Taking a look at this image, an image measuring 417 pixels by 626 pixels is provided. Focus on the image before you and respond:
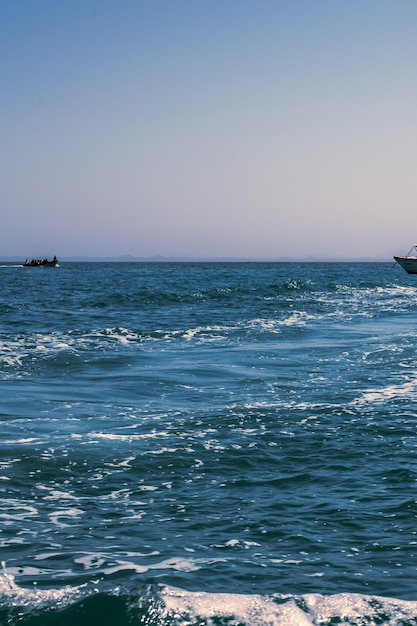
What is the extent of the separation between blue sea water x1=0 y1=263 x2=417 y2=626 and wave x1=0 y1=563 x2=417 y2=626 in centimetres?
2

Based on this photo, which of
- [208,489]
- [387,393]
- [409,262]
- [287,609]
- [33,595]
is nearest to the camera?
[287,609]

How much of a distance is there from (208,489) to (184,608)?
144 inches

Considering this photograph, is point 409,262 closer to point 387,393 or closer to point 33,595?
point 387,393

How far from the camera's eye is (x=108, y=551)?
822cm

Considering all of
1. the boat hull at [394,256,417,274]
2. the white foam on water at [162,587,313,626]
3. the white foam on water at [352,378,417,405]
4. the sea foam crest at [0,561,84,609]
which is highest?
the boat hull at [394,256,417,274]

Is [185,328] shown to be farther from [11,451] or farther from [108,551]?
[108,551]

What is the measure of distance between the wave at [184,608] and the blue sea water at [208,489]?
2 centimetres

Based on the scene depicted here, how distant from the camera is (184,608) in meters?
6.90

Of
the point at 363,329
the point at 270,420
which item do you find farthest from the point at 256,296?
the point at 270,420

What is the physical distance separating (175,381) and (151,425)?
206 inches

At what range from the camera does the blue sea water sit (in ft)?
23.3

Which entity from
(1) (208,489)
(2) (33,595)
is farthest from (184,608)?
(1) (208,489)

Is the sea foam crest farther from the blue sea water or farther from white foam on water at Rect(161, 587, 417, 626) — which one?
white foam on water at Rect(161, 587, 417, 626)

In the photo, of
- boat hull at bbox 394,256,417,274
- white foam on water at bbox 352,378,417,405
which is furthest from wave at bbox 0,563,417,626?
boat hull at bbox 394,256,417,274
